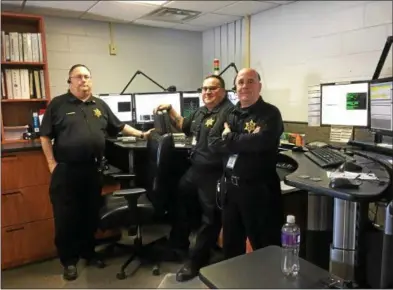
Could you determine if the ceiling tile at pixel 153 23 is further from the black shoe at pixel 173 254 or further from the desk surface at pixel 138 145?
the black shoe at pixel 173 254

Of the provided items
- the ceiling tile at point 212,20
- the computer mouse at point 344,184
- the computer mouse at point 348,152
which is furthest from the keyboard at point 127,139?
the computer mouse at point 344,184

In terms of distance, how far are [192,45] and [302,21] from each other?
64.6 inches

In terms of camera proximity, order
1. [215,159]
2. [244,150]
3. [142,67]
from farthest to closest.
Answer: [142,67] → [215,159] → [244,150]

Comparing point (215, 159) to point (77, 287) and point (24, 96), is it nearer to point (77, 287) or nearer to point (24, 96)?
point (77, 287)

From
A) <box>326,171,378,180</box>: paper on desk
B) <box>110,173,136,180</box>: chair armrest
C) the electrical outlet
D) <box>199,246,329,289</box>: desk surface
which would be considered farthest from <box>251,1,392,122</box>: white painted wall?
<box>199,246,329,289</box>: desk surface

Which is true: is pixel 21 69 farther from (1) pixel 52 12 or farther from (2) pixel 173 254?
(2) pixel 173 254

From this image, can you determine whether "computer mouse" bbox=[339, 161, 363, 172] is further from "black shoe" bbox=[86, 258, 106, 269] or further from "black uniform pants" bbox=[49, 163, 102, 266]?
"black shoe" bbox=[86, 258, 106, 269]

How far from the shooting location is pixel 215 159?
7.29 ft

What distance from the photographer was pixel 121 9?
125 inches

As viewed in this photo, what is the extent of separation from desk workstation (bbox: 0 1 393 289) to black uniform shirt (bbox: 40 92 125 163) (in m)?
0.02

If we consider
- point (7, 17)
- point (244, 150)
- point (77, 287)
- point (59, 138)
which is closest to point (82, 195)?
point (59, 138)

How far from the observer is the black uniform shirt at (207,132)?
7.28ft

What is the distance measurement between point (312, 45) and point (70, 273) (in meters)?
2.66

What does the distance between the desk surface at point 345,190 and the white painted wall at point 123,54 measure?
257 cm
